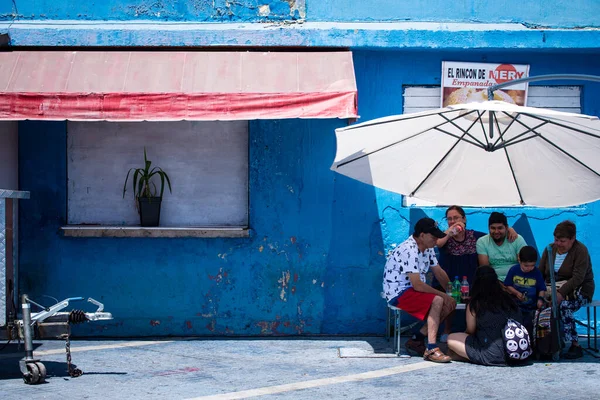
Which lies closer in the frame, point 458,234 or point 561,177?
point 561,177

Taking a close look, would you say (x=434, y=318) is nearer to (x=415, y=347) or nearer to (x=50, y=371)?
(x=415, y=347)

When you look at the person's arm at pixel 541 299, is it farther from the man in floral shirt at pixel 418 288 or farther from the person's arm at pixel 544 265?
the man in floral shirt at pixel 418 288

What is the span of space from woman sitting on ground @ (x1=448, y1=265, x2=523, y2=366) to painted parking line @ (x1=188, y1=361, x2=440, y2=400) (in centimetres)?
40

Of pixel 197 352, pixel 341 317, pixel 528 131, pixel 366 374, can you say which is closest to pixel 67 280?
pixel 197 352

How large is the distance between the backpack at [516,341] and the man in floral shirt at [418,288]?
636mm

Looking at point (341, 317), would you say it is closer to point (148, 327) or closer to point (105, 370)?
point (148, 327)

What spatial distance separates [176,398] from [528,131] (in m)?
3.67

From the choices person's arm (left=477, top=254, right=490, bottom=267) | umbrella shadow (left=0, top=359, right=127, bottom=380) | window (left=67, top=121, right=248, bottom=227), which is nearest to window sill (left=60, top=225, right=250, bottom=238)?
window (left=67, top=121, right=248, bottom=227)

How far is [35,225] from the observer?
29.0 ft

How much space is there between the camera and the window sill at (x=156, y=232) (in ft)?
28.5

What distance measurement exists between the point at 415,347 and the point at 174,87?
335 centimetres

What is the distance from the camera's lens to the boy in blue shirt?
25.2 ft

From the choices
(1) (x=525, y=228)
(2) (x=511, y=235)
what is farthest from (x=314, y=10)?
(1) (x=525, y=228)

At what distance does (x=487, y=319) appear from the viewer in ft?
24.3
